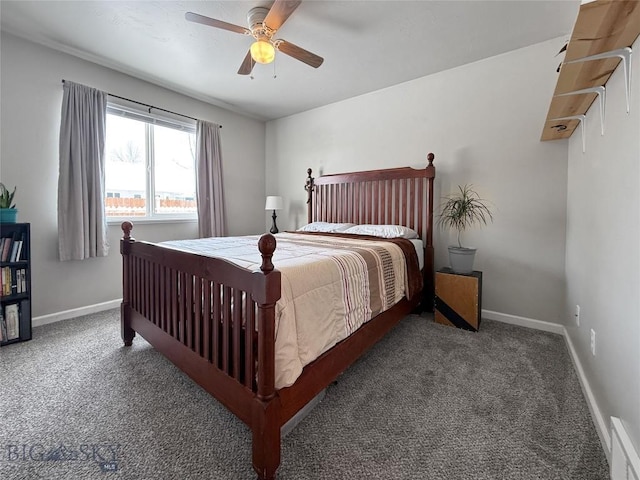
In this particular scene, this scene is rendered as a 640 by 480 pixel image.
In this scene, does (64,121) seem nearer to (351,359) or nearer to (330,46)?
(330,46)

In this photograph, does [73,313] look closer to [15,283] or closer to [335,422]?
[15,283]

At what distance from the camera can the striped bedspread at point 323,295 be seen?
1204 millimetres

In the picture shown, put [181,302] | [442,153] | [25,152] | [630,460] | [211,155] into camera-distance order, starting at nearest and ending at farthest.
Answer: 1. [630,460]
2. [181,302]
3. [25,152]
4. [442,153]
5. [211,155]

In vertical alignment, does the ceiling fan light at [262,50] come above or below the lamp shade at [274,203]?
above

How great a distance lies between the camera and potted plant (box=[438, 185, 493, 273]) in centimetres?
265

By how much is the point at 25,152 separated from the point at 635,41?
4.13 metres

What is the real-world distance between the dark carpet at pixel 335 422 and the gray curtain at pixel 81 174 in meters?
1.05

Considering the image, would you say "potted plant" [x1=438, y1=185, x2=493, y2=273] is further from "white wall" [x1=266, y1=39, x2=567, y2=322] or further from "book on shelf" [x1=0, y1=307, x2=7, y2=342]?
"book on shelf" [x1=0, y1=307, x2=7, y2=342]

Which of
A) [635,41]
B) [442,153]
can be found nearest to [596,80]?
[635,41]

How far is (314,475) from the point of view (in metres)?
1.16

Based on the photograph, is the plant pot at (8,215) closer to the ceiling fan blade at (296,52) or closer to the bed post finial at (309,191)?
the ceiling fan blade at (296,52)


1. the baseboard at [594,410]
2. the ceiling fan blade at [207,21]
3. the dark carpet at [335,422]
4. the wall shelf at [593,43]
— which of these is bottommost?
the dark carpet at [335,422]

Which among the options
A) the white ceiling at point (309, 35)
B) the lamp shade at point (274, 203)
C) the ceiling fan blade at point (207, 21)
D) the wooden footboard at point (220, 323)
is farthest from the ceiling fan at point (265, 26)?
the lamp shade at point (274, 203)

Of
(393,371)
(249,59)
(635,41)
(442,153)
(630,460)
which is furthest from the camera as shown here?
(442,153)
